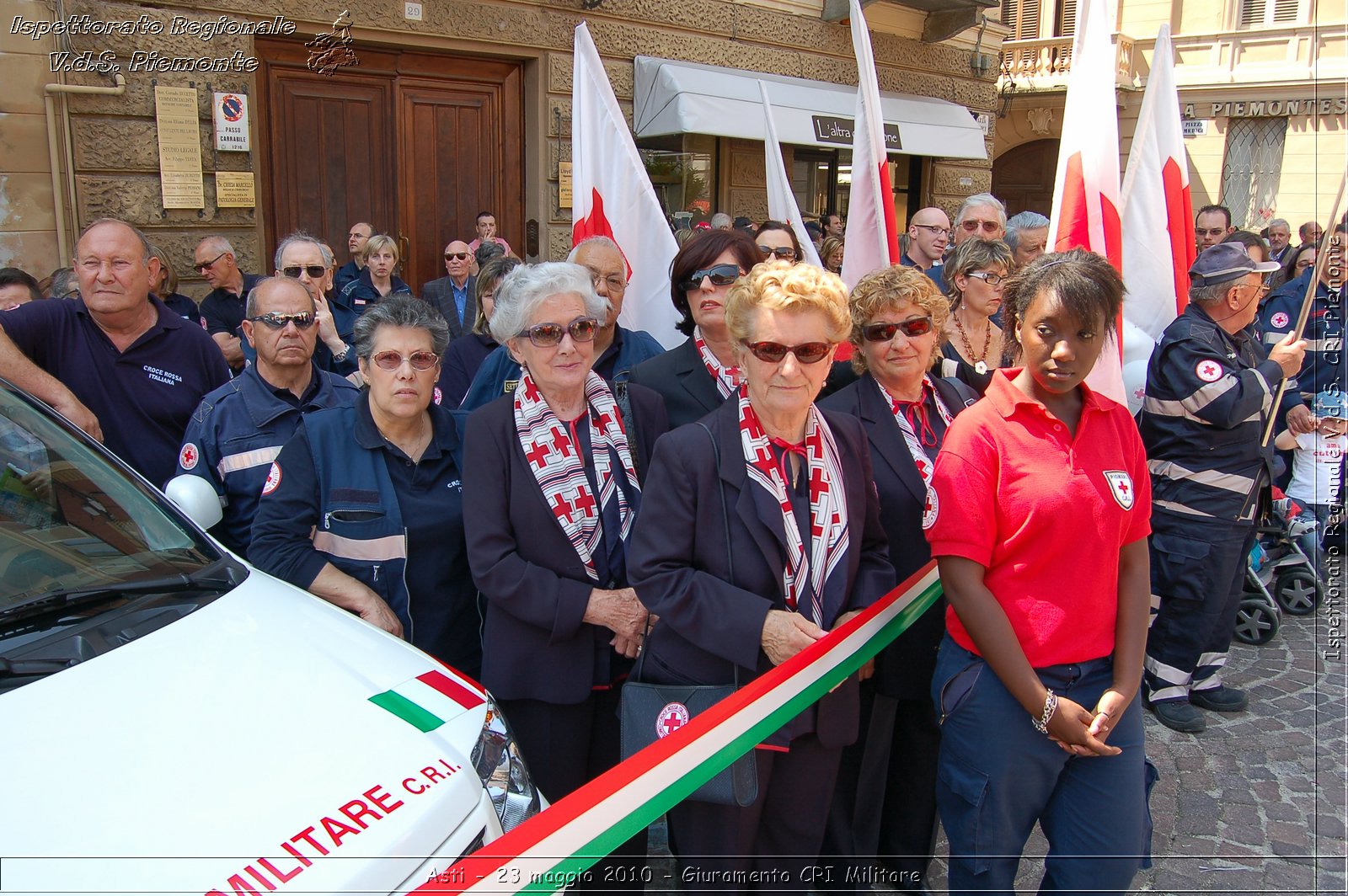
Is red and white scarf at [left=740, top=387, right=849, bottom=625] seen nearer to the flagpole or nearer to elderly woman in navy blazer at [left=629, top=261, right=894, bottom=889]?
elderly woman in navy blazer at [left=629, top=261, right=894, bottom=889]

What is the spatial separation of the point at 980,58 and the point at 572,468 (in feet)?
42.6

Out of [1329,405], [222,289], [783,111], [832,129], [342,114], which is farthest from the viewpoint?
[832,129]

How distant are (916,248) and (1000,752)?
479 centimetres

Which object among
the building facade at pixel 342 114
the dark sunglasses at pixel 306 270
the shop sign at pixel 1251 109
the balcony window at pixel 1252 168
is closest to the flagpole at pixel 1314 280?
the dark sunglasses at pixel 306 270

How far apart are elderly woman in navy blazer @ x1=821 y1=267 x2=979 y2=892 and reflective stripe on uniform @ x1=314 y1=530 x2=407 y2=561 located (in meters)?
1.44

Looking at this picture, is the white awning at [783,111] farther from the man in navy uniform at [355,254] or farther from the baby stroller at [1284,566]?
the baby stroller at [1284,566]

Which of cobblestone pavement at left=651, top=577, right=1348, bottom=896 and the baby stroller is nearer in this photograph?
cobblestone pavement at left=651, top=577, right=1348, bottom=896

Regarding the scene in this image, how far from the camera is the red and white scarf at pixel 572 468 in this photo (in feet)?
8.50

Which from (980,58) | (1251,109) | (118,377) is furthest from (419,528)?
(1251,109)

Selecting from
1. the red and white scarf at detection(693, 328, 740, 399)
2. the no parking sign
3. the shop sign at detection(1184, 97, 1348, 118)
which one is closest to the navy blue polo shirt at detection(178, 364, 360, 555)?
the red and white scarf at detection(693, 328, 740, 399)

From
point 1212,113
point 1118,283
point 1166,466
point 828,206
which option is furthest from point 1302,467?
point 1212,113

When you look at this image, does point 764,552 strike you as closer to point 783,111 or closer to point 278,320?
point 278,320

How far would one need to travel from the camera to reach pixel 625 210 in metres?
5.09

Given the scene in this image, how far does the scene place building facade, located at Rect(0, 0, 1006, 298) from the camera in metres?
6.40
